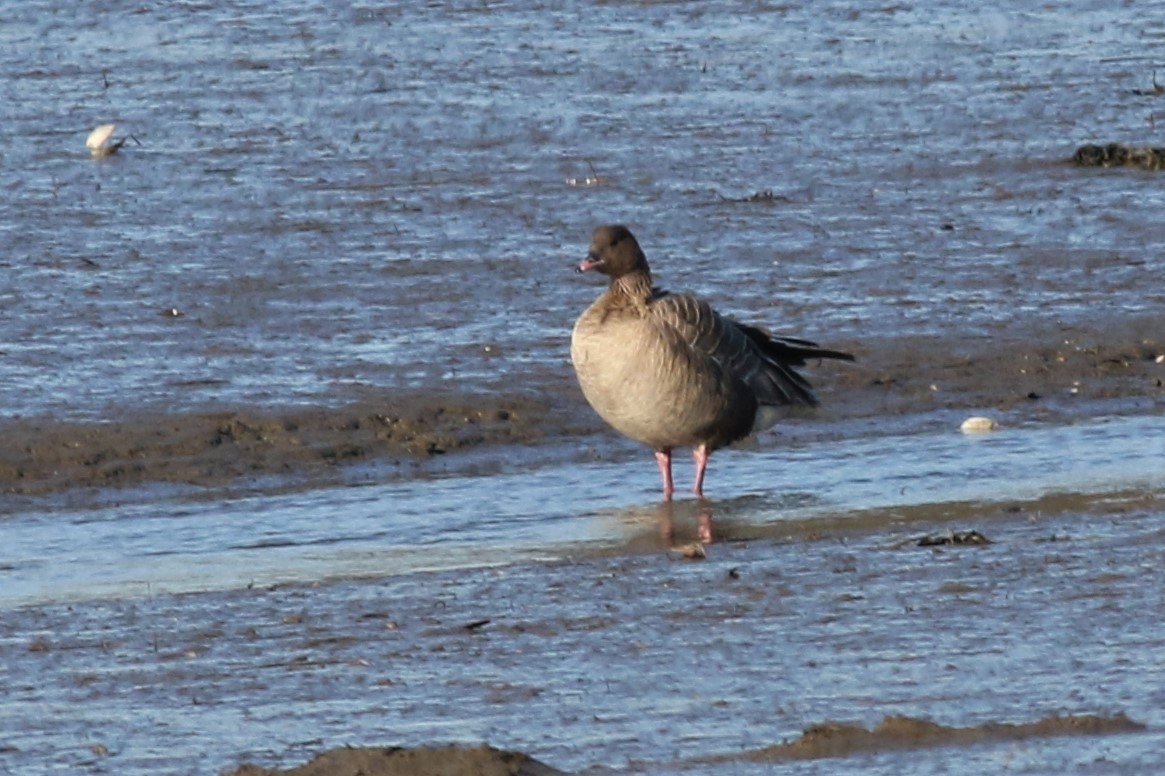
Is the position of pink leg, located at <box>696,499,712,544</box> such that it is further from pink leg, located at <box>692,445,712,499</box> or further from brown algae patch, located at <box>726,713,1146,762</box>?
brown algae patch, located at <box>726,713,1146,762</box>

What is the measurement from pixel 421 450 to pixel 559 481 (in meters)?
0.74

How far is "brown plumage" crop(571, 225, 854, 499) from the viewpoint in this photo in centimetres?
908

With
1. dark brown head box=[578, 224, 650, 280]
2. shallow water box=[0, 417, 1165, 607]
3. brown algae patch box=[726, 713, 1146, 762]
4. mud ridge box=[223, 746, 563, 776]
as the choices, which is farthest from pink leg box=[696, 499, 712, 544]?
mud ridge box=[223, 746, 563, 776]

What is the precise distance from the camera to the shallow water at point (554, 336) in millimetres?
6168

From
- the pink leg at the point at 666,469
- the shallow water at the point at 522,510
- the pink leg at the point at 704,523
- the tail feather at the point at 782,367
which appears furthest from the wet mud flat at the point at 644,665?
the tail feather at the point at 782,367

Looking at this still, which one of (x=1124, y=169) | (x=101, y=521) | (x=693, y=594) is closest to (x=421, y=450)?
(x=101, y=521)

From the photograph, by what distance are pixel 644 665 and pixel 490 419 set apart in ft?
12.8

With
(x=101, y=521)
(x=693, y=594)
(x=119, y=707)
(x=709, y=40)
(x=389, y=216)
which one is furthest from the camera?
(x=709, y=40)

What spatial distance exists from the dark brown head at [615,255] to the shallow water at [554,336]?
833 mm

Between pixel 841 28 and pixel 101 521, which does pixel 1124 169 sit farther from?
pixel 101 521

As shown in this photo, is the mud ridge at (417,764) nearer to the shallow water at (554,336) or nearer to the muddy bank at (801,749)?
the muddy bank at (801,749)

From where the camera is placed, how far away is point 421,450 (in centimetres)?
984

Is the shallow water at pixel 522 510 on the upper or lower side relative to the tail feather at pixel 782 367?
lower

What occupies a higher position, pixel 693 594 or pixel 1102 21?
pixel 1102 21
